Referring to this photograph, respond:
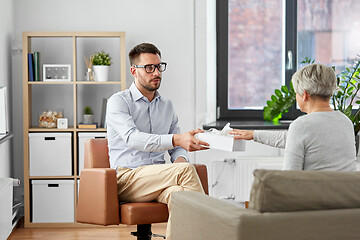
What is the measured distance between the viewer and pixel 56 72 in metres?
4.62

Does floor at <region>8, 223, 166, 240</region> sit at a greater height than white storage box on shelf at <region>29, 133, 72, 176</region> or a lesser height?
lesser

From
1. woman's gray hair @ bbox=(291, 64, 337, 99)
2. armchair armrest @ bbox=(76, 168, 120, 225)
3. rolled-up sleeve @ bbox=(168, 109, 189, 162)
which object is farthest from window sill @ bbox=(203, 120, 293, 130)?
woman's gray hair @ bbox=(291, 64, 337, 99)

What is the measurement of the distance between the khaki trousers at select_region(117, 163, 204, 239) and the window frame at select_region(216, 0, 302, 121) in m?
1.98

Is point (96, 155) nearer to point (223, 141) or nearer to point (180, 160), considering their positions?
point (180, 160)

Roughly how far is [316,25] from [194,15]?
3.59ft

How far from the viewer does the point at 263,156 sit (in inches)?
186

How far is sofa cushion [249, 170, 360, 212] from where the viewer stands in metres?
1.84

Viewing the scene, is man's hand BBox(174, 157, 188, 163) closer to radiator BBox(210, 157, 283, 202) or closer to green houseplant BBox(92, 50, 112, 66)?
radiator BBox(210, 157, 283, 202)

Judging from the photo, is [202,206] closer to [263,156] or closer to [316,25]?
[263,156]

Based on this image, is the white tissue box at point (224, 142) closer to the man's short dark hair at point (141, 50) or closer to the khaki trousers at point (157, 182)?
the khaki trousers at point (157, 182)

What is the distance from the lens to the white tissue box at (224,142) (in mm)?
2836

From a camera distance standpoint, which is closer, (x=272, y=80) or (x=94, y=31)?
(x=94, y=31)

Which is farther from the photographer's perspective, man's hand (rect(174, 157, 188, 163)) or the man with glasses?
man's hand (rect(174, 157, 188, 163))

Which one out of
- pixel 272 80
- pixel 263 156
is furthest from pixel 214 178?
pixel 272 80
